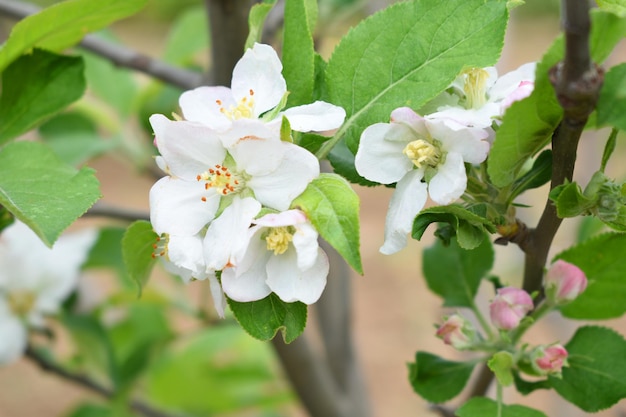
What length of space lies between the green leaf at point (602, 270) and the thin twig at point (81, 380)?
0.90 metres

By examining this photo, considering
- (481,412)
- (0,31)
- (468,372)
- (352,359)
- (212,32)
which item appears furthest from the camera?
(0,31)

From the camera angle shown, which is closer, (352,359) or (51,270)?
(51,270)

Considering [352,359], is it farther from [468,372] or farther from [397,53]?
[397,53]

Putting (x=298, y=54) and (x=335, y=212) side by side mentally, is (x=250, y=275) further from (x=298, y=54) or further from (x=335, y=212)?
(x=298, y=54)

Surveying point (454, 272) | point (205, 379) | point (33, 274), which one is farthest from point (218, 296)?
point (205, 379)

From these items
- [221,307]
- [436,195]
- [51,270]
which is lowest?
[51,270]

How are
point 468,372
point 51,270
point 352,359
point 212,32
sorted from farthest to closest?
point 352,359, point 51,270, point 212,32, point 468,372

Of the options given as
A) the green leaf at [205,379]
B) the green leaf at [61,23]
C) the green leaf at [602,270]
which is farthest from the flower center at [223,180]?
the green leaf at [205,379]

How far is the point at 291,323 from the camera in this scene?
612 mm

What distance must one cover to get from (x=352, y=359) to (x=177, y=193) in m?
0.97

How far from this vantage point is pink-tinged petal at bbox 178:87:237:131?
0.65 meters

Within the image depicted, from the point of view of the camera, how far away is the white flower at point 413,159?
1.94 ft

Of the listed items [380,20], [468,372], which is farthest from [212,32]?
[468,372]

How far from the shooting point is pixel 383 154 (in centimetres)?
62
